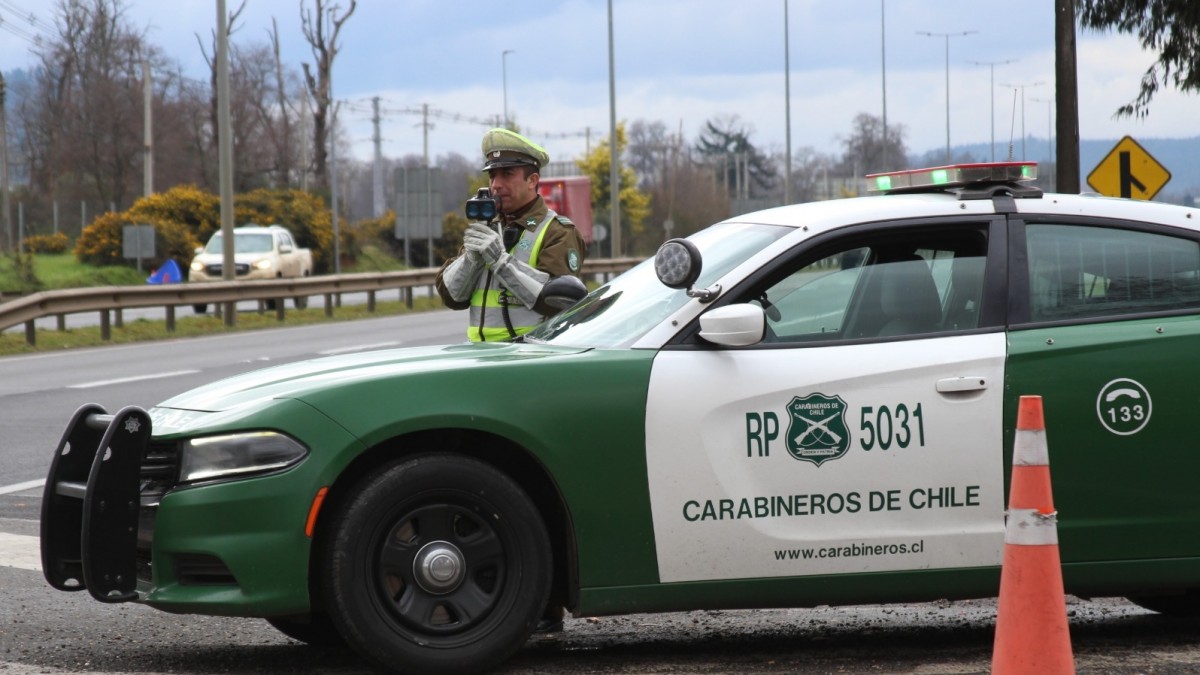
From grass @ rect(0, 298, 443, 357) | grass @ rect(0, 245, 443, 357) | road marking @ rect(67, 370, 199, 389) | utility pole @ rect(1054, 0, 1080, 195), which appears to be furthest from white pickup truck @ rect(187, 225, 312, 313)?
utility pole @ rect(1054, 0, 1080, 195)

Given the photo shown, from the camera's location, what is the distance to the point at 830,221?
5.24 meters

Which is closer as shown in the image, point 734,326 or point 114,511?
point 114,511

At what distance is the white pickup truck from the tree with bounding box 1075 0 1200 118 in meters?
22.6

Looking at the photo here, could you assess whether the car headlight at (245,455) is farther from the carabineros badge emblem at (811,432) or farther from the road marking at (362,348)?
the road marking at (362,348)

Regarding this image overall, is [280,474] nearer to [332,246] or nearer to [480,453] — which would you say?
[480,453]

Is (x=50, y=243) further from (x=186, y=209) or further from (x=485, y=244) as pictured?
(x=485, y=244)

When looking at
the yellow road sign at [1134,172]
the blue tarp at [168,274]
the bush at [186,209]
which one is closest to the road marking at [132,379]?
the blue tarp at [168,274]

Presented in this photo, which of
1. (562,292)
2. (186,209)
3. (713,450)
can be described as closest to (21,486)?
(562,292)

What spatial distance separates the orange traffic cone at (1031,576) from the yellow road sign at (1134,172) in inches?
682

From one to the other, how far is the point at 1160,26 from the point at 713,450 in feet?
47.7

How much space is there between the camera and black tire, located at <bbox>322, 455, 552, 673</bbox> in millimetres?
4637

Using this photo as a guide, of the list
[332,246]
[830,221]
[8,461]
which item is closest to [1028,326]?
[830,221]

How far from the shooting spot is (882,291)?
17.1 feet

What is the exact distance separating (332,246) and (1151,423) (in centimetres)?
4889
